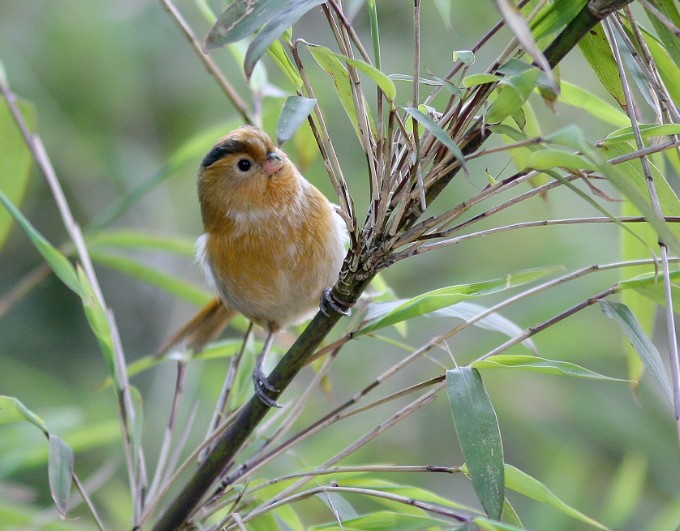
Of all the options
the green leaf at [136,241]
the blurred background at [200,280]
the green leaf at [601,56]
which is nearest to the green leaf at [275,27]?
the green leaf at [601,56]

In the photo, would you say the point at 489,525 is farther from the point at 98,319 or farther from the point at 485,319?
the point at 98,319

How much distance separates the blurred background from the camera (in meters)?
3.23

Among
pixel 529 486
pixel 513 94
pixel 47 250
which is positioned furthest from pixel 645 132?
pixel 47 250

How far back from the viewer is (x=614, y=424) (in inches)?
130

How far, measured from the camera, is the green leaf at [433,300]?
1.12 m

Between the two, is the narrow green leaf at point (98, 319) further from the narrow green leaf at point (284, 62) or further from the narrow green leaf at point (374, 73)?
the narrow green leaf at point (374, 73)

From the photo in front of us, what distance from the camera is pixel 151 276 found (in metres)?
1.93

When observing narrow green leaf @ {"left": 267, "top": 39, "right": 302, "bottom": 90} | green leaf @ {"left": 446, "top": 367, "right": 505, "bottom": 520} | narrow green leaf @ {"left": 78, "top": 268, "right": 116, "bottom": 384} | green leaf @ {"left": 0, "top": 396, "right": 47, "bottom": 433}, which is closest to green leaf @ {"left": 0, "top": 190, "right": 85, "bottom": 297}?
narrow green leaf @ {"left": 78, "top": 268, "right": 116, "bottom": 384}

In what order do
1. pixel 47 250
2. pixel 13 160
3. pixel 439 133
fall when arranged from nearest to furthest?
pixel 439 133 → pixel 47 250 → pixel 13 160

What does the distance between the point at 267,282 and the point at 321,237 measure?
202 mm

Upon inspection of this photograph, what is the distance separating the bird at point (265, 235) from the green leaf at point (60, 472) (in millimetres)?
637

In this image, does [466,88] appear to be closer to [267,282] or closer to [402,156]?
[402,156]

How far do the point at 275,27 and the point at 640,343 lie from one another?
69 cm

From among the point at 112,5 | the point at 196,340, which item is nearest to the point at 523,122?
the point at 196,340
